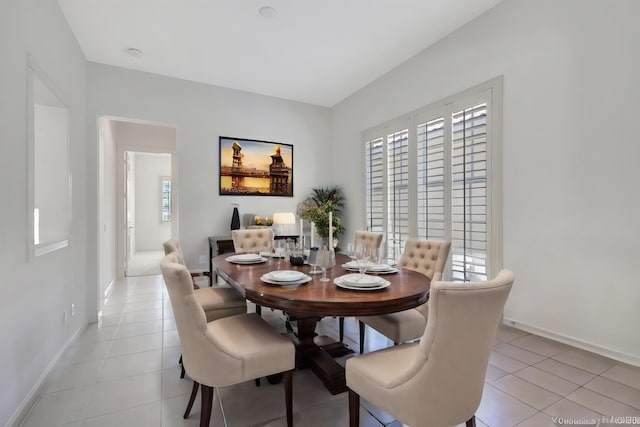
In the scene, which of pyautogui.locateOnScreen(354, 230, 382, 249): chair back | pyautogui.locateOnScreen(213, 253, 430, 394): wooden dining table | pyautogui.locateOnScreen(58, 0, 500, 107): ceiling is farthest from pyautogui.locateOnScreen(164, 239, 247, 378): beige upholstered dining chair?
pyautogui.locateOnScreen(58, 0, 500, 107): ceiling

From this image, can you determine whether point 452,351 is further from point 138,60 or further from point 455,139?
point 138,60

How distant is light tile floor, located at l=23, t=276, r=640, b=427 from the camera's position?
1756mm

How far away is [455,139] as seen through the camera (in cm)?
349

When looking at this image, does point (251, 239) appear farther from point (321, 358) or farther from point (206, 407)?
point (206, 407)

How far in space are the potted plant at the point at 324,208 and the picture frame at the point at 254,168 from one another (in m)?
0.40

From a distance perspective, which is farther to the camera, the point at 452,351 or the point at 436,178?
the point at 436,178

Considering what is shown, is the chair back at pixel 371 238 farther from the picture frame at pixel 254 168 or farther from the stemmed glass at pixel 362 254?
the picture frame at pixel 254 168

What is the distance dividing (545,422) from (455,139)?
→ 8.93 ft

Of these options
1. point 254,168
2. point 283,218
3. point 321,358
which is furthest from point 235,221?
point 321,358

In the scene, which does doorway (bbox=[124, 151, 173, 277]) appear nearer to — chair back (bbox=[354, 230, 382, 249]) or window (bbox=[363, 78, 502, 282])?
window (bbox=[363, 78, 502, 282])

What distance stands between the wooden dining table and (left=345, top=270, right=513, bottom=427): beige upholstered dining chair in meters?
0.33

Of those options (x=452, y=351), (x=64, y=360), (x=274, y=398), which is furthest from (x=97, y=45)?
(x=452, y=351)

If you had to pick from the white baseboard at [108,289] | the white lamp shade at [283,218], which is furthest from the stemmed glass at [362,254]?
the white baseboard at [108,289]

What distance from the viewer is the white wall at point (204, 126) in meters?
4.13
